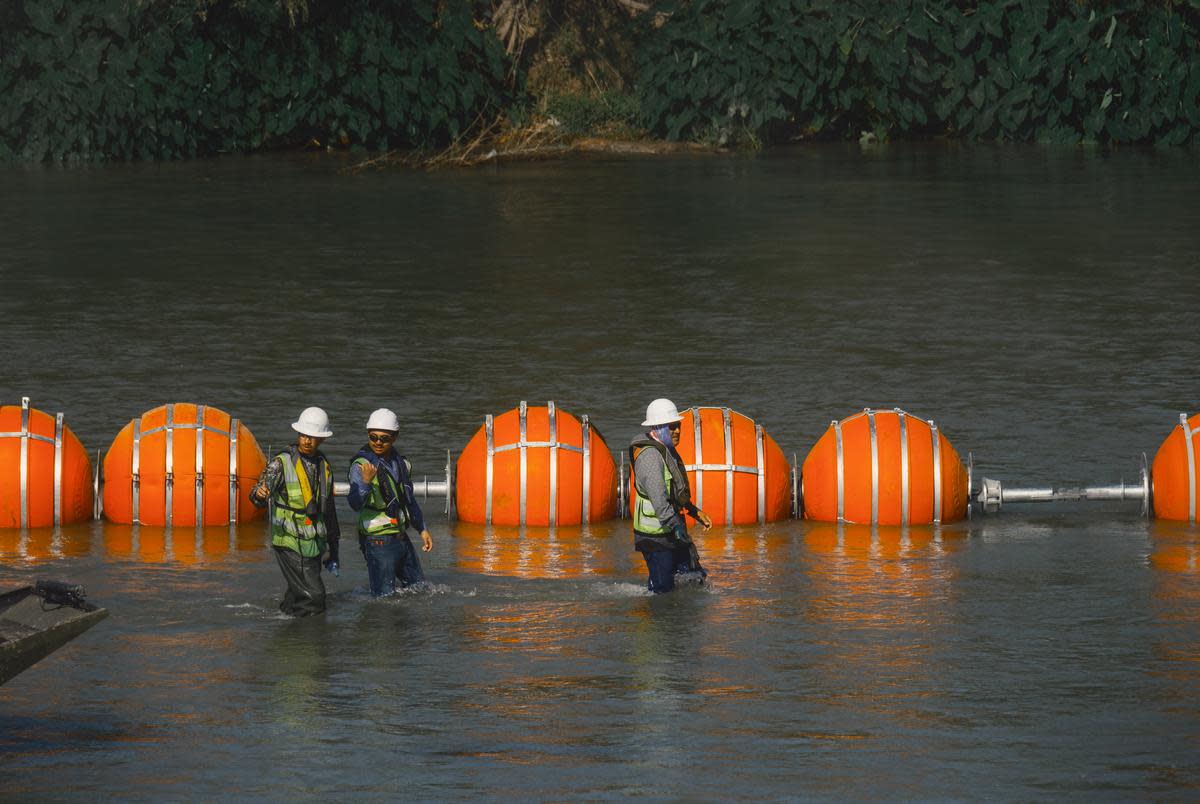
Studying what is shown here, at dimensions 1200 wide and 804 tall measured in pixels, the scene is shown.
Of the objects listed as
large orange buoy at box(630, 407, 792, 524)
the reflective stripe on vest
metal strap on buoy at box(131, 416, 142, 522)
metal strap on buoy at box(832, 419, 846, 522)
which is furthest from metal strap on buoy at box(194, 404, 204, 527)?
metal strap on buoy at box(832, 419, 846, 522)

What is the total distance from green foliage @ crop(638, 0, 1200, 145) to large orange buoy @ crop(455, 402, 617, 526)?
2675cm

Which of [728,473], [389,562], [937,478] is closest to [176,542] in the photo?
[389,562]

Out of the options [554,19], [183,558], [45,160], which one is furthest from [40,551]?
[554,19]

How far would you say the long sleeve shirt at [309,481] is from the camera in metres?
13.5

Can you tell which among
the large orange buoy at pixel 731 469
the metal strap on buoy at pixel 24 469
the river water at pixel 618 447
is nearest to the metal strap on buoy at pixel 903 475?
the river water at pixel 618 447

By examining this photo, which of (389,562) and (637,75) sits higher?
(637,75)

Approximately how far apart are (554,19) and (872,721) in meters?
36.7

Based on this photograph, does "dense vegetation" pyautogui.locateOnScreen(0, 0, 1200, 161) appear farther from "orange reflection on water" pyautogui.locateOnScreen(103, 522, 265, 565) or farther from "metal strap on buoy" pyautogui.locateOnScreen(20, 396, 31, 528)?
"orange reflection on water" pyautogui.locateOnScreen(103, 522, 265, 565)

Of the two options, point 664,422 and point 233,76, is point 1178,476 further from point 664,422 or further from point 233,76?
point 233,76

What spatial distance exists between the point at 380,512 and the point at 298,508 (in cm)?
61

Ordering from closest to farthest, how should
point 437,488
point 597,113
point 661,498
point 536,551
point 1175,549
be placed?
point 661,498
point 1175,549
point 536,551
point 437,488
point 597,113

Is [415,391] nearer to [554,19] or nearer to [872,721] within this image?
[872,721]

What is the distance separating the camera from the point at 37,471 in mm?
16297

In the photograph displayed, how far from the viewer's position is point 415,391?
2144 centimetres
